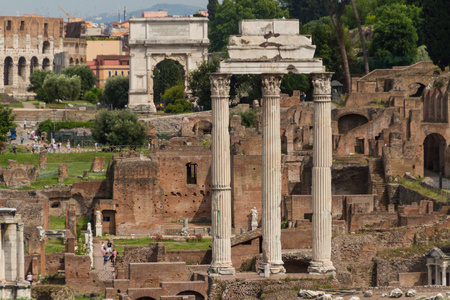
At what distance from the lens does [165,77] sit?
344 ft

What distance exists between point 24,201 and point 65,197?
4.31m

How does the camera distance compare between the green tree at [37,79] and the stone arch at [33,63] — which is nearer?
the green tree at [37,79]

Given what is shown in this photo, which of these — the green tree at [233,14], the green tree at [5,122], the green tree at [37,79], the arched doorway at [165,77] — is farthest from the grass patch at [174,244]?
the green tree at [37,79]

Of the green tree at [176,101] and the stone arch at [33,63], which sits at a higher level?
the stone arch at [33,63]

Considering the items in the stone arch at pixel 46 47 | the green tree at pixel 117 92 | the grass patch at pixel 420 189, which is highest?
the stone arch at pixel 46 47

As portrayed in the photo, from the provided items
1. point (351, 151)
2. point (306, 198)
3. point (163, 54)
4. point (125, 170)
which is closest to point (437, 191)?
point (306, 198)

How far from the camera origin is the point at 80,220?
6041 centimetres

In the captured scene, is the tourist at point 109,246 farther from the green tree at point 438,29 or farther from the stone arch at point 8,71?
the stone arch at point 8,71

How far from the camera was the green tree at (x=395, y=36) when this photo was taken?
3142 inches

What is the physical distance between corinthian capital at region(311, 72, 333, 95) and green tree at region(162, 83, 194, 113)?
4854cm

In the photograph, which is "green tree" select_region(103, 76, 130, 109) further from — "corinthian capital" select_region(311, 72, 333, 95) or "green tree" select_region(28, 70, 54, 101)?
"corinthian capital" select_region(311, 72, 333, 95)

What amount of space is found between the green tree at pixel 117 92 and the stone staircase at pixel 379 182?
39.3m

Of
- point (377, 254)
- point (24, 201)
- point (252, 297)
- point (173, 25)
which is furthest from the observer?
point (173, 25)

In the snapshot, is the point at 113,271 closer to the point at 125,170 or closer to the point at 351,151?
the point at 125,170
